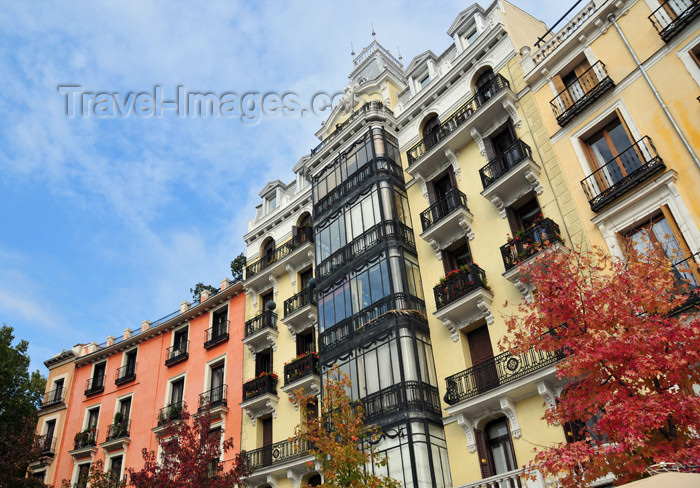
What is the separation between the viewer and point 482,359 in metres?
18.5

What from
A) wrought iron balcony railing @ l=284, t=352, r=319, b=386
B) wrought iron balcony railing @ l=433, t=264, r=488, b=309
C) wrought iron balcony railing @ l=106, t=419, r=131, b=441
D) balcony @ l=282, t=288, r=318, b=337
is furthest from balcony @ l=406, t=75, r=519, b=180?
wrought iron balcony railing @ l=106, t=419, r=131, b=441

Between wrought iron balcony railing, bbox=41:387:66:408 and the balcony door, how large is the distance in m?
27.6

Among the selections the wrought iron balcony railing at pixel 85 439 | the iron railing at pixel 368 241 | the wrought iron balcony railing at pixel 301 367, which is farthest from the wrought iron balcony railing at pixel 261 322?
the wrought iron balcony railing at pixel 85 439

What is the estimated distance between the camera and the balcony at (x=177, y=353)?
97.4 feet

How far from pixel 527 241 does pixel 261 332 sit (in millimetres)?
13774

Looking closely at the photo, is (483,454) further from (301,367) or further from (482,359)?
(301,367)

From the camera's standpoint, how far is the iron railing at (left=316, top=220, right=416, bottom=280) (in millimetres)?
21859

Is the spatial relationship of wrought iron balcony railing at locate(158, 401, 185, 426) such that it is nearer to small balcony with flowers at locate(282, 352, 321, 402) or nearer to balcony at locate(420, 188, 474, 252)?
small balcony with flowers at locate(282, 352, 321, 402)

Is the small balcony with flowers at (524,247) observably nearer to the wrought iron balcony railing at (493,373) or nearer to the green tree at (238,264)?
the wrought iron balcony railing at (493,373)

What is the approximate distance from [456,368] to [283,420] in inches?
349

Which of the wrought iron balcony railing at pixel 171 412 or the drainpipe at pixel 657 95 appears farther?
the wrought iron balcony railing at pixel 171 412

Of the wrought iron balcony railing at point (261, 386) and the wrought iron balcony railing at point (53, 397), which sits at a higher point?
the wrought iron balcony railing at point (53, 397)

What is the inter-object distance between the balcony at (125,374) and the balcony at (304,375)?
1251 cm

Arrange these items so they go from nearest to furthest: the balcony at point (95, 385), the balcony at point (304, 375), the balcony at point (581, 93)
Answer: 1. the balcony at point (581, 93)
2. the balcony at point (304, 375)
3. the balcony at point (95, 385)
